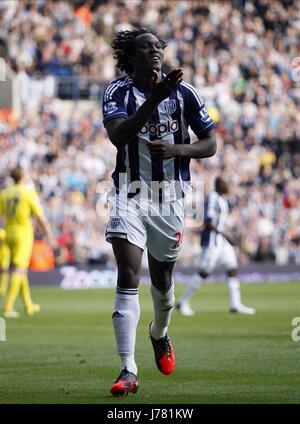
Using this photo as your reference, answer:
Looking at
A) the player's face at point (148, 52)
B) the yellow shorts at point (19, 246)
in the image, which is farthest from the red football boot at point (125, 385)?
the yellow shorts at point (19, 246)

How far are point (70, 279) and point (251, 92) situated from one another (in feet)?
30.7

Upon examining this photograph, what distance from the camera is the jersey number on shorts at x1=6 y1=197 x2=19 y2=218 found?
18.4m

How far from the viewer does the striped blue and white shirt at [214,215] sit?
18.9 meters

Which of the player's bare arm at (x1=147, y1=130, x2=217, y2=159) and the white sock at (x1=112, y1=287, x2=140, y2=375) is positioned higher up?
the player's bare arm at (x1=147, y1=130, x2=217, y2=159)

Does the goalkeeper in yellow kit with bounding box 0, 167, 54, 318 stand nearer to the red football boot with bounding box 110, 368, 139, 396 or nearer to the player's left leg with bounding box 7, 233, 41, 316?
the player's left leg with bounding box 7, 233, 41, 316

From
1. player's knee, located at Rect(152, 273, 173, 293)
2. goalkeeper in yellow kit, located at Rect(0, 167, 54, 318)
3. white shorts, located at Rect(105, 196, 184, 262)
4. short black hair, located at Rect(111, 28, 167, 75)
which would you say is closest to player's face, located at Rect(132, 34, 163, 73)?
short black hair, located at Rect(111, 28, 167, 75)

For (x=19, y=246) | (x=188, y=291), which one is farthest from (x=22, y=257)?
(x=188, y=291)

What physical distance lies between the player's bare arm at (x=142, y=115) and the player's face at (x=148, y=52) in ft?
0.59

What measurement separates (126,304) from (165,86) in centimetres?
175

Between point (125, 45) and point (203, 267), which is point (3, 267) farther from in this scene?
point (125, 45)

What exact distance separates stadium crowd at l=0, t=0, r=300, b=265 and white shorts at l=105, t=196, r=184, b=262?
1781cm

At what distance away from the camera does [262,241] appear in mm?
30688

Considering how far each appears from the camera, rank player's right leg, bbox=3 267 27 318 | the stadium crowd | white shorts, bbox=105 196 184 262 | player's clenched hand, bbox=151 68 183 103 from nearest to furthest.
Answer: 1. player's clenched hand, bbox=151 68 183 103
2. white shorts, bbox=105 196 184 262
3. player's right leg, bbox=3 267 27 318
4. the stadium crowd
